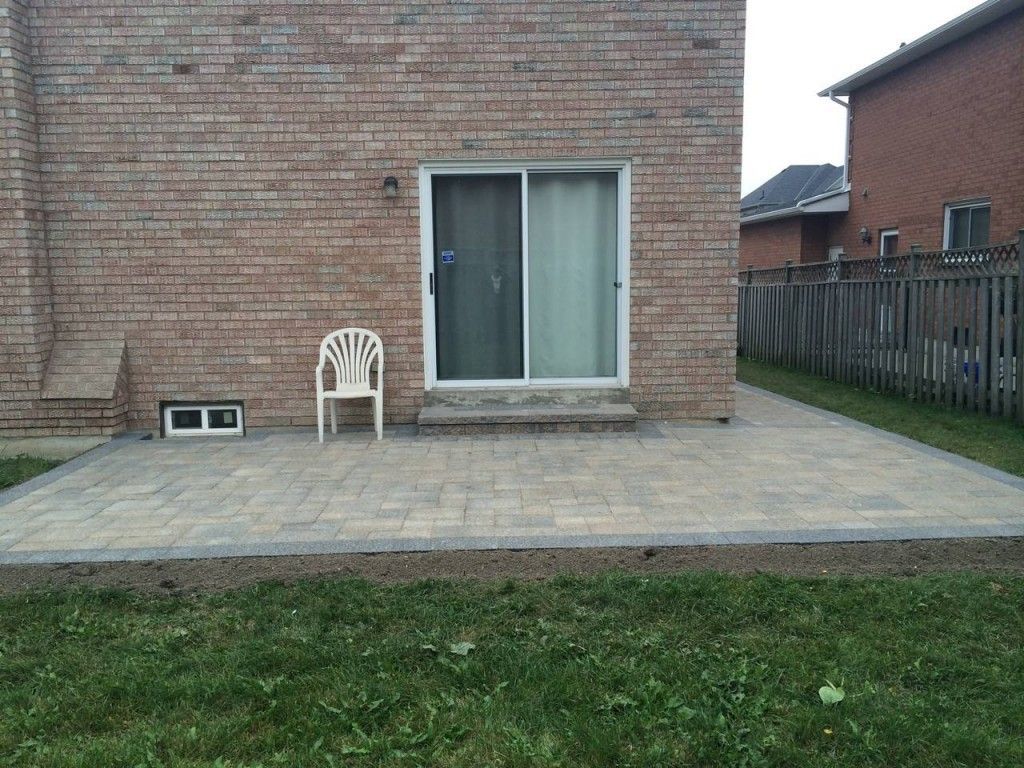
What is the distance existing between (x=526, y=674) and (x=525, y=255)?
216 inches

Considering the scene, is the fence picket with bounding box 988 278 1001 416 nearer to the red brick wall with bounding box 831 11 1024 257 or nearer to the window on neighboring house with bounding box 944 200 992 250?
the red brick wall with bounding box 831 11 1024 257

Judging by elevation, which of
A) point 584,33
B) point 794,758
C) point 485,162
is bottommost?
point 794,758

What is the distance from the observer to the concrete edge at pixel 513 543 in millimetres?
4508

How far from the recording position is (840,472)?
616 centimetres

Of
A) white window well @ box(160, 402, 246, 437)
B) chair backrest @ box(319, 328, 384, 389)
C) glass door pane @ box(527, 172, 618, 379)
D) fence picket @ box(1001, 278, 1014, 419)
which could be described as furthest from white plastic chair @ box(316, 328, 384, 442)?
fence picket @ box(1001, 278, 1014, 419)

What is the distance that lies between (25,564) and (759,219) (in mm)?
19282

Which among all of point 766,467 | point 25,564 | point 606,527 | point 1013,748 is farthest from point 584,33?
point 1013,748

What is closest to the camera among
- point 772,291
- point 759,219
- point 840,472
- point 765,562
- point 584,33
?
point 765,562

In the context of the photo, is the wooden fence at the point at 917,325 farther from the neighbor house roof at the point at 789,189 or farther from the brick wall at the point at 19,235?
the brick wall at the point at 19,235

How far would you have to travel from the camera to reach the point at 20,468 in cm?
660

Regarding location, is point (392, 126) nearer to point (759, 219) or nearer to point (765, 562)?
point (765, 562)

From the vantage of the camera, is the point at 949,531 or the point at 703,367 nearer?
the point at 949,531

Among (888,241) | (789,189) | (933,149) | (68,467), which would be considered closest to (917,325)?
(933,149)

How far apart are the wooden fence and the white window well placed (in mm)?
7479
